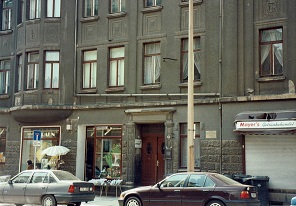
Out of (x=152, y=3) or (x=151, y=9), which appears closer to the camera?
(x=151, y=9)

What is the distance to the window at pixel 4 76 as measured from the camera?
27.7 m

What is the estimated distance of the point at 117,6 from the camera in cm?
2486

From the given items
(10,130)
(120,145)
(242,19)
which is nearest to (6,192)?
(120,145)

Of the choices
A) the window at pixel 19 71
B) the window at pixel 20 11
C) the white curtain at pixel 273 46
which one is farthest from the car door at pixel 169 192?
the window at pixel 20 11

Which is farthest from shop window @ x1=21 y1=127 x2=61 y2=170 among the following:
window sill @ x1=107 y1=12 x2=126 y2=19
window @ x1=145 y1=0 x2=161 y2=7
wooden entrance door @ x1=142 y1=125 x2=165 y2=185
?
window @ x1=145 y1=0 x2=161 y2=7

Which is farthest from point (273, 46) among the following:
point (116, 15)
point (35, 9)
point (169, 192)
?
point (35, 9)

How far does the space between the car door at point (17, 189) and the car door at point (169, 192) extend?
5335 millimetres

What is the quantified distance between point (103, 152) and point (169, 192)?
31.0 ft

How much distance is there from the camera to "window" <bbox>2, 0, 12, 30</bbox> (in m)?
28.4

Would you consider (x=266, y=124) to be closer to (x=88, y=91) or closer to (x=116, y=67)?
(x=116, y=67)

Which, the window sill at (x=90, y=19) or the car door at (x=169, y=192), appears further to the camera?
the window sill at (x=90, y=19)

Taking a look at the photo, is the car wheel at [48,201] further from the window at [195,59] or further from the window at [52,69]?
the window at [52,69]

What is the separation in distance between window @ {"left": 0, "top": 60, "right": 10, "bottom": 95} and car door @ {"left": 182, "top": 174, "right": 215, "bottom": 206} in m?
15.8

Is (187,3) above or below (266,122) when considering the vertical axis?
above
